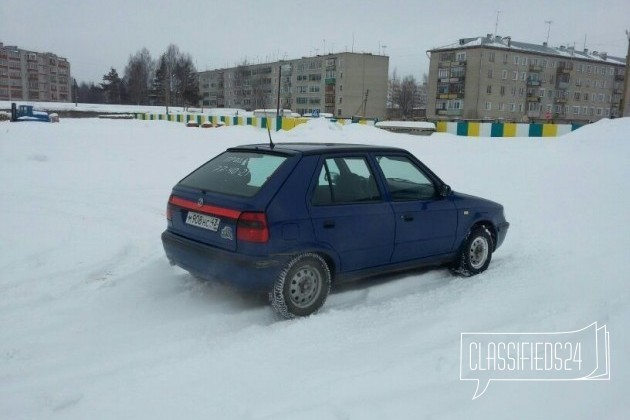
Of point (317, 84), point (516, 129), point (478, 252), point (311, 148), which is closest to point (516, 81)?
point (317, 84)

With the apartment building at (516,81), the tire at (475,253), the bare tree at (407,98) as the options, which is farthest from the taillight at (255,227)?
the bare tree at (407,98)

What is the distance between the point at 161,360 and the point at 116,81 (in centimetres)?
11237

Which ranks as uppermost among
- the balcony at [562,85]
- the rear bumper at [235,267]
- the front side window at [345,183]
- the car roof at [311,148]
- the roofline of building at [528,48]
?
the roofline of building at [528,48]

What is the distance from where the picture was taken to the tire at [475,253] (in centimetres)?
568

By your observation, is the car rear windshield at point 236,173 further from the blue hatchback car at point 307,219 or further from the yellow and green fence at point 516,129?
the yellow and green fence at point 516,129

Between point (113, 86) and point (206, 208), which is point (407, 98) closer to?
point (113, 86)

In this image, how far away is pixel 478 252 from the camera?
5855 millimetres

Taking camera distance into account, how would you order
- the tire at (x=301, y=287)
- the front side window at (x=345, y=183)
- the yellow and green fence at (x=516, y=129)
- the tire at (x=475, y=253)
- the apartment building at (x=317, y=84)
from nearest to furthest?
the tire at (x=301, y=287), the front side window at (x=345, y=183), the tire at (x=475, y=253), the yellow and green fence at (x=516, y=129), the apartment building at (x=317, y=84)

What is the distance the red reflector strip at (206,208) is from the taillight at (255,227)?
94 mm

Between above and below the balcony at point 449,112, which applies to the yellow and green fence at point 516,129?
below

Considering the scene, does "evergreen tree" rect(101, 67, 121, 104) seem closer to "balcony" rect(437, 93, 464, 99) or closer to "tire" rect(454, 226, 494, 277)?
"balcony" rect(437, 93, 464, 99)

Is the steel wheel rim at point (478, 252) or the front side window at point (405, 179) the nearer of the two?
the front side window at point (405, 179)

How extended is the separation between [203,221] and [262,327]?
Answer: 1048 mm

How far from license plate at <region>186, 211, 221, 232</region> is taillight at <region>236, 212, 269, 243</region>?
316 mm
